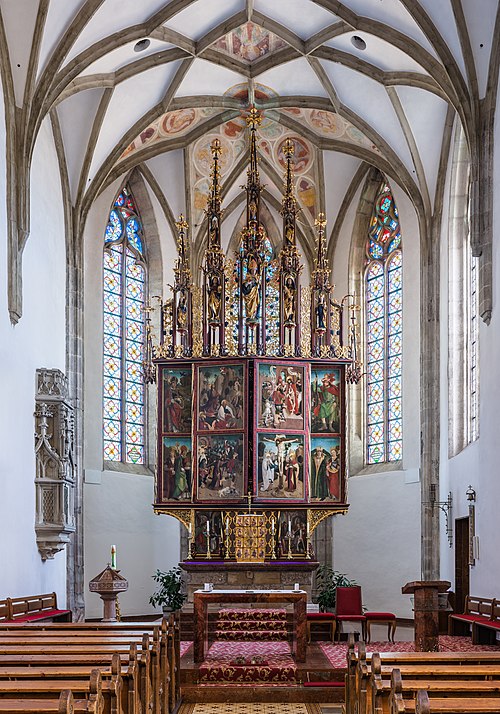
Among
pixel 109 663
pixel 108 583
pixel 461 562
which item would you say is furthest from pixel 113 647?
pixel 461 562

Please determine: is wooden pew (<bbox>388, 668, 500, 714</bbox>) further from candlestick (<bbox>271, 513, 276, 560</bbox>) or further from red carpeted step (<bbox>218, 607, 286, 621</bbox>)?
candlestick (<bbox>271, 513, 276, 560</bbox>)

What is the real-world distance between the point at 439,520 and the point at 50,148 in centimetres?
1071

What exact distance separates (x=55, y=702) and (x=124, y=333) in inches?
748

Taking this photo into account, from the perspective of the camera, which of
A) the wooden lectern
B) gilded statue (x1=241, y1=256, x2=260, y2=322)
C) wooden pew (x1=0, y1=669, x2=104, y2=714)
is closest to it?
wooden pew (x1=0, y1=669, x2=104, y2=714)

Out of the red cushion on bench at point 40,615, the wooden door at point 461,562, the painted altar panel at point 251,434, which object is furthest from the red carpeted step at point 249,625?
the wooden door at point 461,562

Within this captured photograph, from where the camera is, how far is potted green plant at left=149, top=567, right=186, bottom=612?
2245cm

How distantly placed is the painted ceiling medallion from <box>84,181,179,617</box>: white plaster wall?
15.5 ft

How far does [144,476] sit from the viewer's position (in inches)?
953

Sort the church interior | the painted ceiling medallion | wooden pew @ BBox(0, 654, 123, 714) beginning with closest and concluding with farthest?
1. wooden pew @ BBox(0, 654, 123, 714)
2. the church interior
3. the painted ceiling medallion

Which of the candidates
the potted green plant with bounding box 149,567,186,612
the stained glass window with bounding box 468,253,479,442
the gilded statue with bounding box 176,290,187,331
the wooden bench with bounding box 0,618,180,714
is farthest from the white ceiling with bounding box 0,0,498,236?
the wooden bench with bounding box 0,618,180,714

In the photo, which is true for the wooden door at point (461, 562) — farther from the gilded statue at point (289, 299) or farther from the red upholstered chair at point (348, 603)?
the gilded statue at point (289, 299)

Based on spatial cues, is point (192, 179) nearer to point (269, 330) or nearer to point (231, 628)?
point (269, 330)

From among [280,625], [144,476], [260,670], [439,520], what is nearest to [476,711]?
[260,670]

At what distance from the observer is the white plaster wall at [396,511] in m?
22.7
